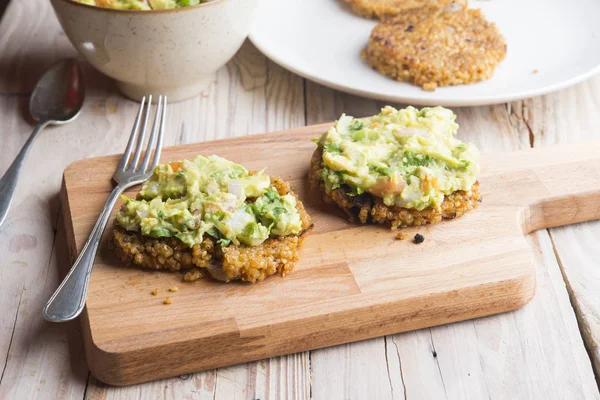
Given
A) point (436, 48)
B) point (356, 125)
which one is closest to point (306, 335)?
point (356, 125)

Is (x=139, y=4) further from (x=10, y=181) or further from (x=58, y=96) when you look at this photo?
(x=10, y=181)

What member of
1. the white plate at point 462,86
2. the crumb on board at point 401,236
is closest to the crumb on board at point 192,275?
the crumb on board at point 401,236

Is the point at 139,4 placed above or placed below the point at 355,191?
above

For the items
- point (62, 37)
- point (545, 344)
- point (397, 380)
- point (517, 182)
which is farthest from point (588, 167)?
point (62, 37)

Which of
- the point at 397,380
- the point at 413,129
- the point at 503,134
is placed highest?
the point at 413,129

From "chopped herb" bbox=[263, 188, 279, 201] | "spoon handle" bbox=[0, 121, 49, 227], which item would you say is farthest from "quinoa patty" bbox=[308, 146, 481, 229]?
"spoon handle" bbox=[0, 121, 49, 227]

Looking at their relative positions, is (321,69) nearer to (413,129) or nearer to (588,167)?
(413,129)
